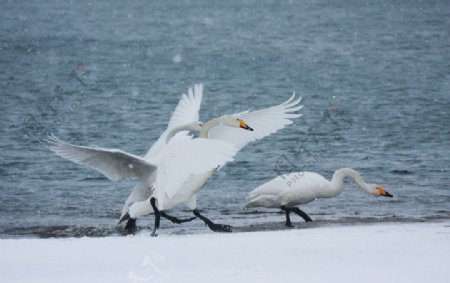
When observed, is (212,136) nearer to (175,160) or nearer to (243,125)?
(243,125)

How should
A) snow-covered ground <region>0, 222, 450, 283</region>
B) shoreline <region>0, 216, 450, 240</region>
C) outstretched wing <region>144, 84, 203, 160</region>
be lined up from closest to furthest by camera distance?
1. snow-covered ground <region>0, 222, 450, 283</region>
2. shoreline <region>0, 216, 450, 240</region>
3. outstretched wing <region>144, 84, 203, 160</region>

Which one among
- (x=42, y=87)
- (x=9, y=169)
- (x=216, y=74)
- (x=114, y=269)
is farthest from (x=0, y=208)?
(x=216, y=74)

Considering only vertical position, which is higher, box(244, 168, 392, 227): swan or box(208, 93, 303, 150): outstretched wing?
box(208, 93, 303, 150): outstretched wing

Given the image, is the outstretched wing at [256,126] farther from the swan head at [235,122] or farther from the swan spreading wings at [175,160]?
the swan head at [235,122]

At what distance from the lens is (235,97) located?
81.4ft

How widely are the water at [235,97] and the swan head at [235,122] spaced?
3.01 feet

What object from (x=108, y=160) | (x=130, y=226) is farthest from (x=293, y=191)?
(x=108, y=160)

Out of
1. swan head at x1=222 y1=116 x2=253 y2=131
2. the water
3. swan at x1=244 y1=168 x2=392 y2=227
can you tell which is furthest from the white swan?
swan at x1=244 y1=168 x2=392 y2=227

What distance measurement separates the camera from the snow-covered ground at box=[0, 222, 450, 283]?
571 cm

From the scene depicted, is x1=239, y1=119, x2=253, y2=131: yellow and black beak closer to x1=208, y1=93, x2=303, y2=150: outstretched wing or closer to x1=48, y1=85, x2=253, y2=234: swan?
x1=48, y1=85, x2=253, y2=234: swan

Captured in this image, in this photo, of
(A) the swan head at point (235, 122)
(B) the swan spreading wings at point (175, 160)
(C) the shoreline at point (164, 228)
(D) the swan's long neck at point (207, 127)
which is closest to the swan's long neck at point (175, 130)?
(B) the swan spreading wings at point (175, 160)

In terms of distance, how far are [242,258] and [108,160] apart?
2.40 metres

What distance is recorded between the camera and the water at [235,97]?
38.1 feet

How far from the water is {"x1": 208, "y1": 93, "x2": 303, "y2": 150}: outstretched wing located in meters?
0.83
